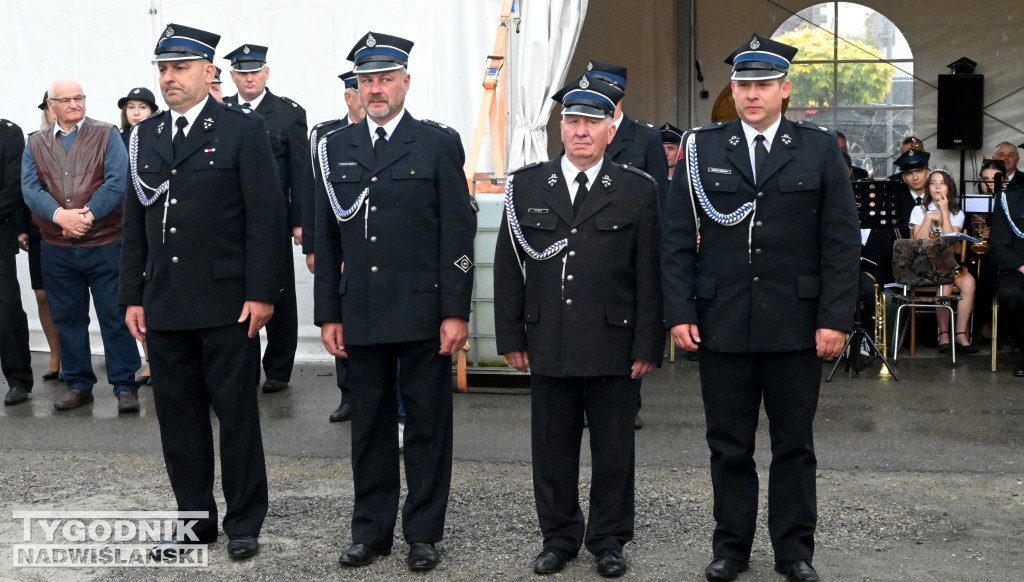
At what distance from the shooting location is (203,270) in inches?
184

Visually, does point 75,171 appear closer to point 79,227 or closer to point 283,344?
point 79,227

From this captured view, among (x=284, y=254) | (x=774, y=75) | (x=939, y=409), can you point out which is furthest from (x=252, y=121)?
(x=939, y=409)

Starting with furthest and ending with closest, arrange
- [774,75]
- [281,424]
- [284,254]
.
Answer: [281,424] < [284,254] < [774,75]

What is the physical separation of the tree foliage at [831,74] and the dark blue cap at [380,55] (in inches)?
447

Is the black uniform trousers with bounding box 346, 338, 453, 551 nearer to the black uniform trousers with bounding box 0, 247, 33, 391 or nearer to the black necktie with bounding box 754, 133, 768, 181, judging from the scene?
the black necktie with bounding box 754, 133, 768, 181

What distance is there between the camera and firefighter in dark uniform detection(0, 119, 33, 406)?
26.3ft

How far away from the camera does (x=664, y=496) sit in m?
5.49

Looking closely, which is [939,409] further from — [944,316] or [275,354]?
[275,354]

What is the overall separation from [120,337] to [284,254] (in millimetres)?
3529

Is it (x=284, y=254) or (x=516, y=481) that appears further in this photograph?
(x=516, y=481)

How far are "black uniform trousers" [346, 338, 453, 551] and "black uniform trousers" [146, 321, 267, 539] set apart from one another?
428 mm

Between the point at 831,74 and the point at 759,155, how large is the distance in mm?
11677

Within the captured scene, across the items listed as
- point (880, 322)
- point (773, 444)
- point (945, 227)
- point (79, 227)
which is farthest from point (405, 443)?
point (945, 227)

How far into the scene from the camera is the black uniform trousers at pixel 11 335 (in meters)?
8.02
